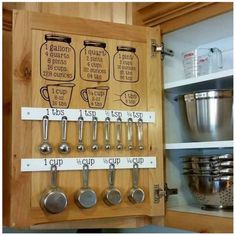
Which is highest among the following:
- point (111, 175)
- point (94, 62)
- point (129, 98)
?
point (94, 62)

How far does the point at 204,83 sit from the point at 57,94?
0.45 metres

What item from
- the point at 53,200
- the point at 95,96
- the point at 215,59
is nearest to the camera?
the point at 53,200

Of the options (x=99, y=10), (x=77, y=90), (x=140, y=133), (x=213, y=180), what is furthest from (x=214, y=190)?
(x=99, y=10)

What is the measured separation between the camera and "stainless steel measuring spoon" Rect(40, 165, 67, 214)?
1.05 metres

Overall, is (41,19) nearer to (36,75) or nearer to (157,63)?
(36,75)

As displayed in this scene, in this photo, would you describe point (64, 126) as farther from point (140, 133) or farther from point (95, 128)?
point (140, 133)

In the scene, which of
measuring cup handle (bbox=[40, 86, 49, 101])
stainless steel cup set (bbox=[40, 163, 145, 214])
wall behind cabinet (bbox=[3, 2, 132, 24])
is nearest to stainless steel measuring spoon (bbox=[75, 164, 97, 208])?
stainless steel cup set (bbox=[40, 163, 145, 214])

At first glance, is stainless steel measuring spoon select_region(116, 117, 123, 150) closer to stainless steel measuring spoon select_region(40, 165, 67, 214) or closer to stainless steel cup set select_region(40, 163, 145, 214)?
stainless steel cup set select_region(40, 163, 145, 214)

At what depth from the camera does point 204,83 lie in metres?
1.24

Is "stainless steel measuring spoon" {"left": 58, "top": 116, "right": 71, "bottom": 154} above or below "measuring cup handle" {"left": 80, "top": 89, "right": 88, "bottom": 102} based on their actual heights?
below

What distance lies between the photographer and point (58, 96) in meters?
1.12

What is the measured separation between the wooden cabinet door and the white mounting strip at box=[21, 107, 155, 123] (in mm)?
13

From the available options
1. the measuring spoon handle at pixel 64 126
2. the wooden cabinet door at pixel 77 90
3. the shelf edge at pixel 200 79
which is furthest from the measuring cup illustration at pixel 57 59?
the shelf edge at pixel 200 79

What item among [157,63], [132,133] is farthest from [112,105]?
[157,63]
